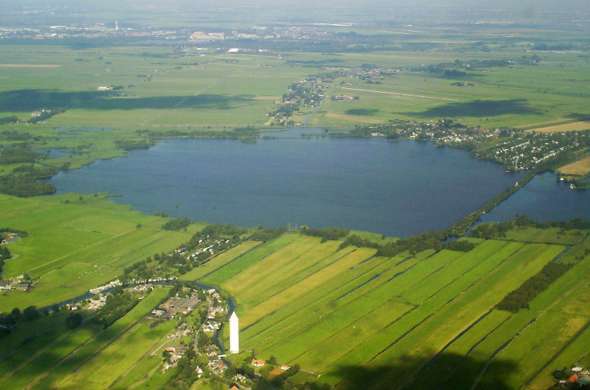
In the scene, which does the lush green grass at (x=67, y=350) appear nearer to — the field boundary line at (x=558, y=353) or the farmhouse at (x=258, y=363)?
the farmhouse at (x=258, y=363)

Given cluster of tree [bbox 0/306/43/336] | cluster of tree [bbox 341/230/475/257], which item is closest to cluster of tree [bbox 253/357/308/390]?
cluster of tree [bbox 0/306/43/336]

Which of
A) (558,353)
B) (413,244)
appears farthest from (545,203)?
(558,353)

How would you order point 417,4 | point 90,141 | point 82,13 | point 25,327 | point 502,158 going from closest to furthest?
1. point 25,327
2. point 502,158
3. point 90,141
4. point 82,13
5. point 417,4

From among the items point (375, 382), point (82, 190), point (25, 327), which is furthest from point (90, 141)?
point (375, 382)

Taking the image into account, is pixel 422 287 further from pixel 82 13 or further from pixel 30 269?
pixel 82 13

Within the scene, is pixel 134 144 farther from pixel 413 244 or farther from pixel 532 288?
pixel 532 288

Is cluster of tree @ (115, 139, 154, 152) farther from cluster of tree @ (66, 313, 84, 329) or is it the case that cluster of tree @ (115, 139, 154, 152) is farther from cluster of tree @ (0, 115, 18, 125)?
cluster of tree @ (66, 313, 84, 329)

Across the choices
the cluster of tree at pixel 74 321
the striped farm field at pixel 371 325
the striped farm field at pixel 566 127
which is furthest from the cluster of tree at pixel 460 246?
the striped farm field at pixel 566 127
